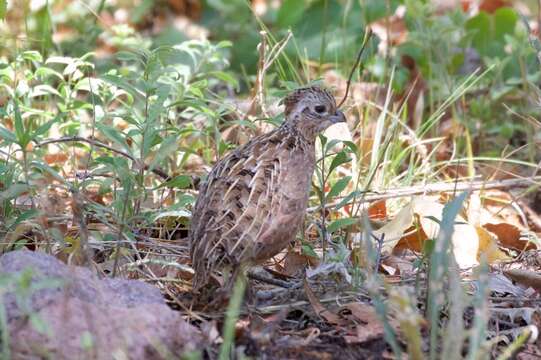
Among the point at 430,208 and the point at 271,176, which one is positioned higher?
the point at 271,176

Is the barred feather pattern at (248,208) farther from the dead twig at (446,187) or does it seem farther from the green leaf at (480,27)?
the green leaf at (480,27)

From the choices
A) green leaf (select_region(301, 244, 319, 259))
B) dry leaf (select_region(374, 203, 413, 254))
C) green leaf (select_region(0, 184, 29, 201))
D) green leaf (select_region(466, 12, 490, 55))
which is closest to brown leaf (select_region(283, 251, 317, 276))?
green leaf (select_region(301, 244, 319, 259))

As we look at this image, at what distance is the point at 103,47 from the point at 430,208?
15.2 ft

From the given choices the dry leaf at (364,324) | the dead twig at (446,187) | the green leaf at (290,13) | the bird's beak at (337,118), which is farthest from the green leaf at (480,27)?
the dry leaf at (364,324)

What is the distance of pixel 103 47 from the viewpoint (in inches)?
339

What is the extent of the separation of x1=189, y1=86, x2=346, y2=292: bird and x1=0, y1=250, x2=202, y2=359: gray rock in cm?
34

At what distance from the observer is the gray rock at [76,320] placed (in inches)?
117

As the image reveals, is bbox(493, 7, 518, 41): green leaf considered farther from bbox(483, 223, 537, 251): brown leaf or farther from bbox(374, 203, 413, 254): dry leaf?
bbox(374, 203, 413, 254): dry leaf

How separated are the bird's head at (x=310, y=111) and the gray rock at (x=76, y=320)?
Result: 1129 millimetres

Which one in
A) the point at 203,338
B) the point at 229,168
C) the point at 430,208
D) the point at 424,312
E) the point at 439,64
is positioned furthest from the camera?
the point at 439,64

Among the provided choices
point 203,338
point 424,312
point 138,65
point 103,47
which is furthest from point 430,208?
point 103,47

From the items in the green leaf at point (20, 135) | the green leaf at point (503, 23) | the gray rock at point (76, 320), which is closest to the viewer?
the gray rock at point (76, 320)

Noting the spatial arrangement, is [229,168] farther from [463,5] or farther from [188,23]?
[188,23]

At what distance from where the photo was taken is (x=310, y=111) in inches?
165
